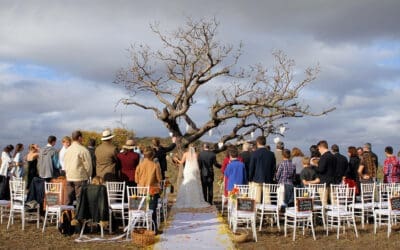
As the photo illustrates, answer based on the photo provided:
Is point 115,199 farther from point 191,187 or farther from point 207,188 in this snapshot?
point 207,188

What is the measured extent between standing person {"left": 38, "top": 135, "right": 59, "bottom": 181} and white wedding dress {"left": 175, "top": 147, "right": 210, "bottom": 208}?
176 inches

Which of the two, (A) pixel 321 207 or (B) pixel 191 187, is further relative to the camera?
(B) pixel 191 187

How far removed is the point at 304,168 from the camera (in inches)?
482

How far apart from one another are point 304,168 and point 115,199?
433cm

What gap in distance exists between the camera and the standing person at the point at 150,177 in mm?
11039

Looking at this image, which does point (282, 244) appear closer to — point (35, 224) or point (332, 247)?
point (332, 247)

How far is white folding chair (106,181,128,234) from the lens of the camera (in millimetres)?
11066

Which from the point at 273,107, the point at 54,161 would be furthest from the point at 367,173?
the point at 54,161

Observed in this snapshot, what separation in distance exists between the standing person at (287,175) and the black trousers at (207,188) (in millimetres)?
4564

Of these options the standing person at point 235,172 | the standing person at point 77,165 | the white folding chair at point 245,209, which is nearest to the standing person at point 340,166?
the standing person at point 235,172

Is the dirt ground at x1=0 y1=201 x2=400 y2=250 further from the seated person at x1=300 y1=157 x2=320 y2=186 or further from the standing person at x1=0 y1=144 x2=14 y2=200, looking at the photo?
the standing person at x1=0 y1=144 x2=14 y2=200

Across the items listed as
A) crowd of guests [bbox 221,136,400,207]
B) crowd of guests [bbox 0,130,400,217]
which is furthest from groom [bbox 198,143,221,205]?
crowd of guests [bbox 221,136,400,207]

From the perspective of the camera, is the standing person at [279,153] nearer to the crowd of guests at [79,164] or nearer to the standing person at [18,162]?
the crowd of guests at [79,164]

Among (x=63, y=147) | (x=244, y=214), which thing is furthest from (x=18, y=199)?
(x=244, y=214)
